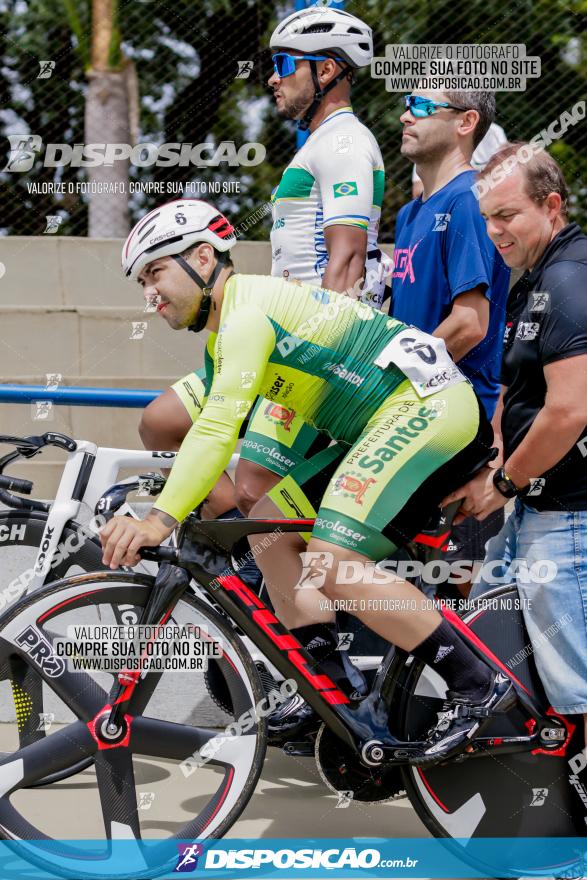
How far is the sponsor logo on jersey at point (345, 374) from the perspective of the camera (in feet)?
10.2

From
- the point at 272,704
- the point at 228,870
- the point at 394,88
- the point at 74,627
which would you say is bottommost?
the point at 228,870

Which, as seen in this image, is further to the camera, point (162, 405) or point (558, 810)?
point (162, 405)

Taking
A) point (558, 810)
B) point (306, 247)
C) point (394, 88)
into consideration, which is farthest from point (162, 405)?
point (394, 88)

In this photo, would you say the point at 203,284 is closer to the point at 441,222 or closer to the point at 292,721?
the point at 441,222

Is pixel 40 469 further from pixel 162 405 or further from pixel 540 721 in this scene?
pixel 540 721

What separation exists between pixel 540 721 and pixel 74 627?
131 centimetres

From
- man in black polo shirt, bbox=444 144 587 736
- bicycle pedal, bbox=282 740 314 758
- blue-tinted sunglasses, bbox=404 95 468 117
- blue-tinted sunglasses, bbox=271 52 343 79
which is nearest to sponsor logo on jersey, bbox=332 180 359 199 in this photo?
blue-tinted sunglasses, bbox=404 95 468 117

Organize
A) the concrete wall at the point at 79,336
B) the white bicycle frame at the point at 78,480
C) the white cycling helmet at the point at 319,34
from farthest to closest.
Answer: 1. the concrete wall at the point at 79,336
2. the white cycling helmet at the point at 319,34
3. the white bicycle frame at the point at 78,480

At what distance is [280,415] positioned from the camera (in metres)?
3.62

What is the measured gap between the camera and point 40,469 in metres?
5.27

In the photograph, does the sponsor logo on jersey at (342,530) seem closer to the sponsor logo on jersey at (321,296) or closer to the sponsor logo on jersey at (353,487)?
the sponsor logo on jersey at (353,487)

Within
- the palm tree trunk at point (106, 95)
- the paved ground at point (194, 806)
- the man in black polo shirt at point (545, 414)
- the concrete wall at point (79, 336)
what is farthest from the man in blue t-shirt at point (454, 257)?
the palm tree trunk at point (106, 95)

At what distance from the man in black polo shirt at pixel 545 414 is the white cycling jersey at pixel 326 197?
72 cm

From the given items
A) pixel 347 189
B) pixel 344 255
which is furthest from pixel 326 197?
pixel 344 255
